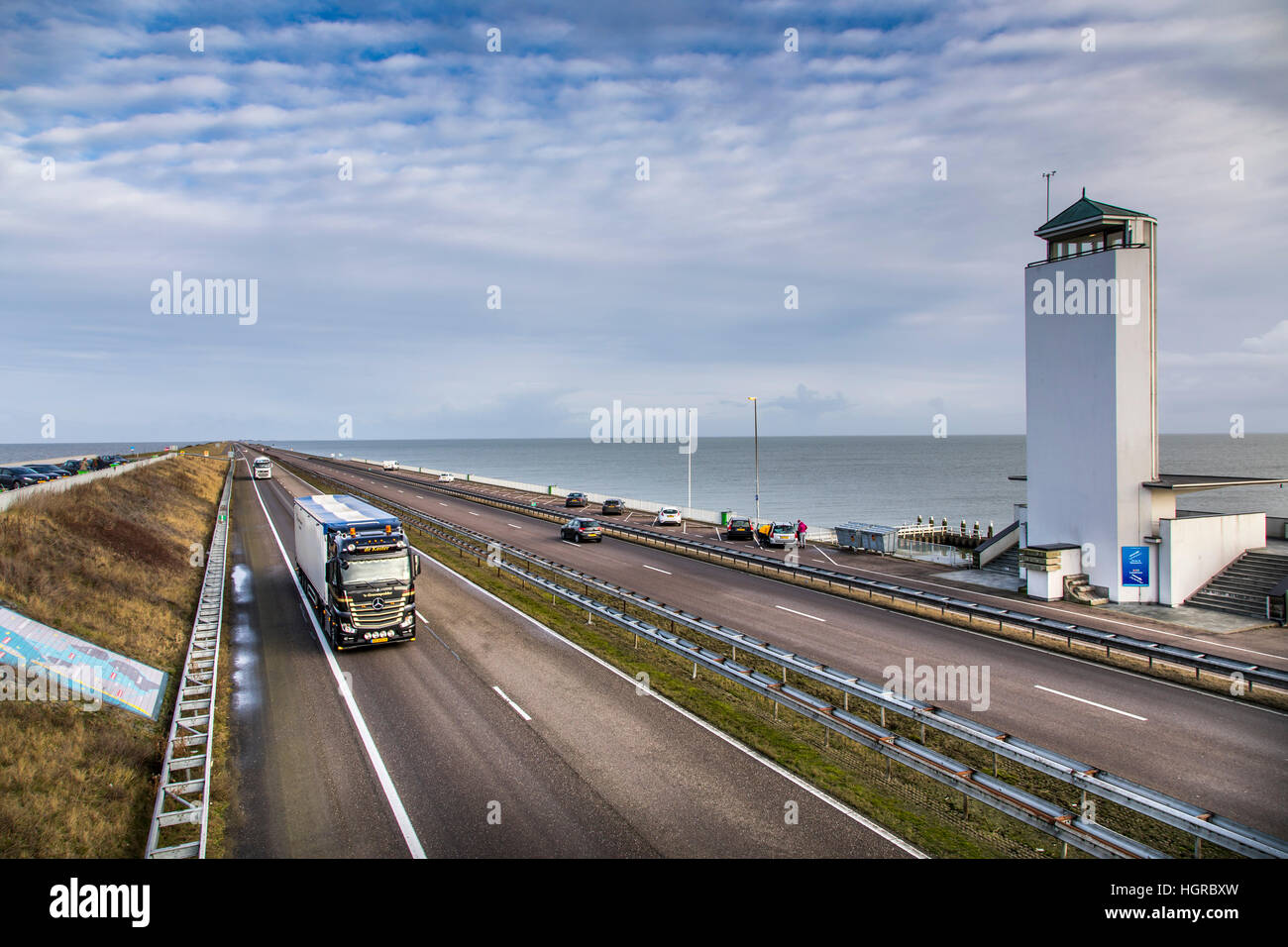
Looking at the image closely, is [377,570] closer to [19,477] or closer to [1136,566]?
[1136,566]

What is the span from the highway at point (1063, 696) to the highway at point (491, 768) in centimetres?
651

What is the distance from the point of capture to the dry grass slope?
11.2 metres

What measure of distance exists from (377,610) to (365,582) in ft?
3.00

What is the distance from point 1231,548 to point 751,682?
26.1 meters

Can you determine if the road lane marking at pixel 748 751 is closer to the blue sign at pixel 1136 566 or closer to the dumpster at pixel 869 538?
the blue sign at pixel 1136 566

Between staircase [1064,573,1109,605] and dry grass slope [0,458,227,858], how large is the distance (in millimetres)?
31782

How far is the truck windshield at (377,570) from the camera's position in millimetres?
20984

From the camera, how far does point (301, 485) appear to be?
80.3 metres

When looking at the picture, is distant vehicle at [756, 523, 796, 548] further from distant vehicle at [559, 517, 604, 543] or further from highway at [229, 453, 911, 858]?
highway at [229, 453, 911, 858]

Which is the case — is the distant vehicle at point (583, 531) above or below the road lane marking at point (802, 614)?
above

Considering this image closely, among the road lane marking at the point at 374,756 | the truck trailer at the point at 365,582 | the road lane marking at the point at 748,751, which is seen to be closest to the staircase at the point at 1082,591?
the road lane marking at the point at 748,751

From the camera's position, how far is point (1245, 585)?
28156 mm

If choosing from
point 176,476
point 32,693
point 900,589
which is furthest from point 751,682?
point 176,476
